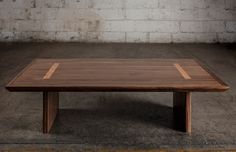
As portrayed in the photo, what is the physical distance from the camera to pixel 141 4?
7.48 m

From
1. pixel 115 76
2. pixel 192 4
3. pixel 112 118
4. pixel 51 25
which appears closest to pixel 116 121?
pixel 112 118

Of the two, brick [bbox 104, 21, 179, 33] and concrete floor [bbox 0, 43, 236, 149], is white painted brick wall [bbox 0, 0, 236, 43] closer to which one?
brick [bbox 104, 21, 179, 33]

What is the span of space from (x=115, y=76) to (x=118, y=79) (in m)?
0.11

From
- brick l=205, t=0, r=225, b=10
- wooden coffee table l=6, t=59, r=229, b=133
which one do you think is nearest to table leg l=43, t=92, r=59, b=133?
wooden coffee table l=6, t=59, r=229, b=133

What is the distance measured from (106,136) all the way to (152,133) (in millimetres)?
375

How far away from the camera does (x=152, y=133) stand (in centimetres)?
289

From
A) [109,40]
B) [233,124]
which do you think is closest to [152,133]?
[233,124]

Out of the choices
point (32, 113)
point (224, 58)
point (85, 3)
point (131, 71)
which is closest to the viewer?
point (131, 71)

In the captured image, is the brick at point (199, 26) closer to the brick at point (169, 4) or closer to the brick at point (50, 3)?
the brick at point (169, 4)

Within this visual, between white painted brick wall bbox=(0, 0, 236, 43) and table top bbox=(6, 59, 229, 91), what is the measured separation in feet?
13.6

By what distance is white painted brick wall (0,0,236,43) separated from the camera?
24.5 feet

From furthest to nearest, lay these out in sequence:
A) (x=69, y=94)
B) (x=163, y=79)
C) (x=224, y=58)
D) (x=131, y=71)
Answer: (x=224, y=58), (x=69, y=94), (x=131, y=71), (x=163, y=79)

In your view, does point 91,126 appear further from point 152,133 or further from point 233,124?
point 233,124

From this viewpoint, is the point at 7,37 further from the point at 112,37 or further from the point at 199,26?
the point at 199,26
